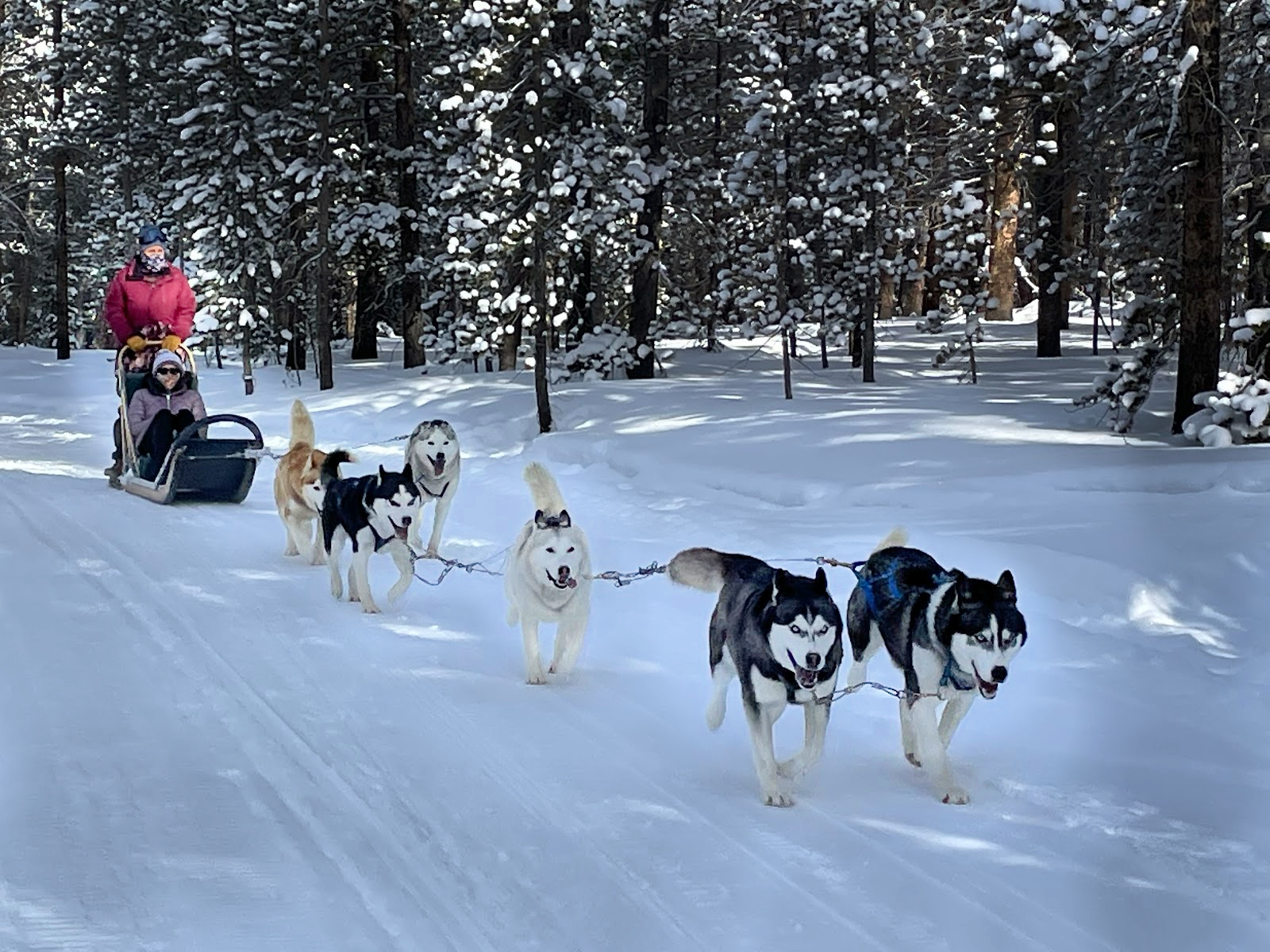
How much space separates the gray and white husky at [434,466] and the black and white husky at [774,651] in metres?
4.27

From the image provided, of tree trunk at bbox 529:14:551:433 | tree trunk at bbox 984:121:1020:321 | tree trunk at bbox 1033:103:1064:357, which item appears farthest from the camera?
tree trunk at bbox 984:121:1020:321

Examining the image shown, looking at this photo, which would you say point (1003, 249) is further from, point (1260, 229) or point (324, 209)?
point (1260, 229)

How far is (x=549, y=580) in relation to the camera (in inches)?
258

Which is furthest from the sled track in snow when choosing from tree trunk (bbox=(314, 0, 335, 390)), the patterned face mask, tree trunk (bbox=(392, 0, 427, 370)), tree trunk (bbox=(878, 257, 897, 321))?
tree trunk (bbox=(878, 257, 897, 321))

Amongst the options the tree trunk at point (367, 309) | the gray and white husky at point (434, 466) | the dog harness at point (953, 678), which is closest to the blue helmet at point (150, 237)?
the gray and white husky at point (434, 466)

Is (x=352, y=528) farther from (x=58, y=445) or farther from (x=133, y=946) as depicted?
(x=58, y=445)

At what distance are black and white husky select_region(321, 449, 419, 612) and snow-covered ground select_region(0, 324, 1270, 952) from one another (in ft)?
0.73

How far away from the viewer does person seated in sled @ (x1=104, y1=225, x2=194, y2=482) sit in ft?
42.9

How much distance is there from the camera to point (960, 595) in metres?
4.98

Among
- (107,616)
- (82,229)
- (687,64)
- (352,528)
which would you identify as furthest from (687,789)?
(82,229)

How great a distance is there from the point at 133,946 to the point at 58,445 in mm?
15123

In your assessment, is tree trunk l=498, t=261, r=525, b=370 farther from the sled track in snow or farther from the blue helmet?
the sled track in snow

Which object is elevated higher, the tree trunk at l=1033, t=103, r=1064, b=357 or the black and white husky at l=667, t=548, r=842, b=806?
the tree trunk at l=1033, t=103, r=1064, b=357

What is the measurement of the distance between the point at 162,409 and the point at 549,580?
7253 mm
